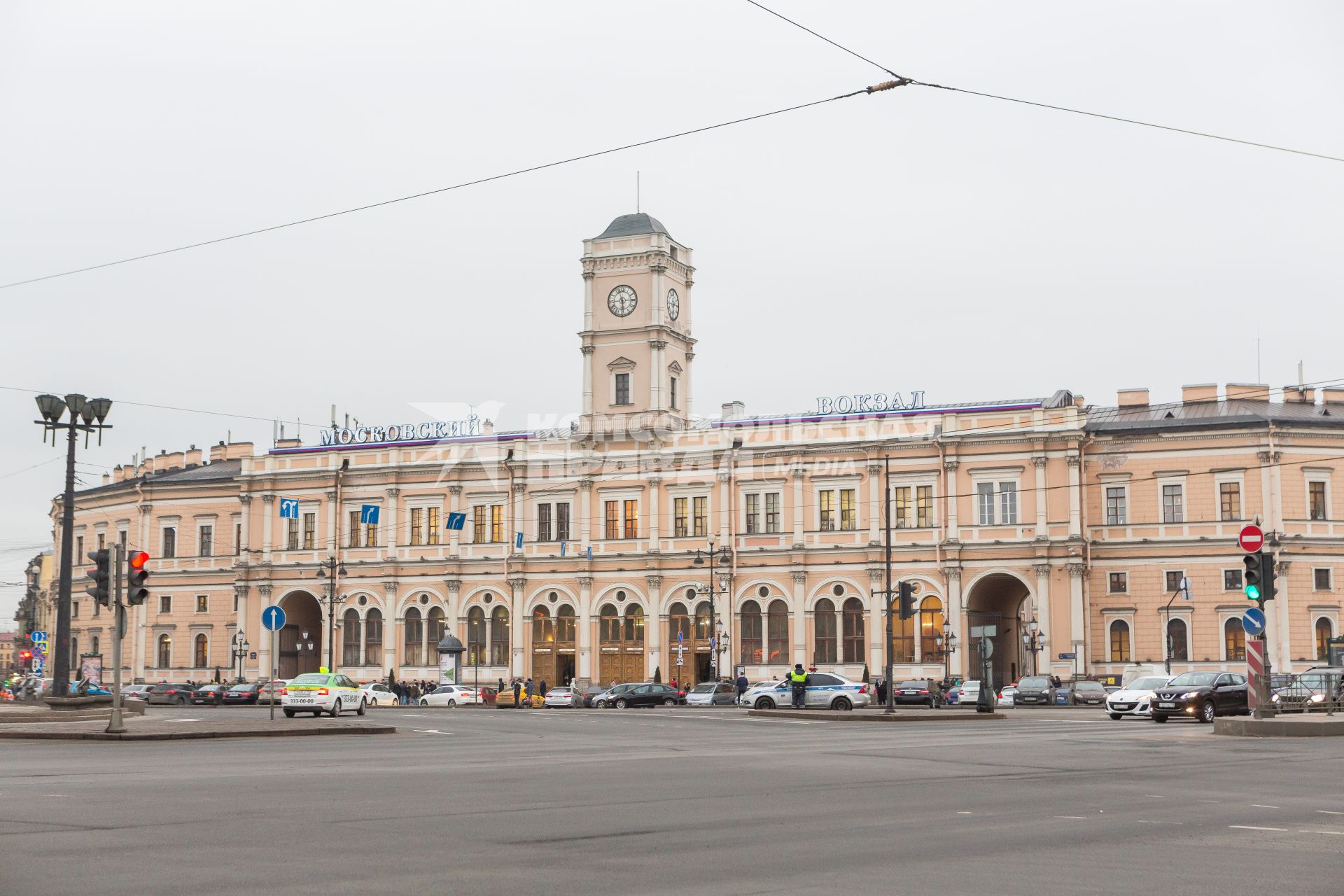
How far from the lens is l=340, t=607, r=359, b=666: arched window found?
265ft

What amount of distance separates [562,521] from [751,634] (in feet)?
39.7

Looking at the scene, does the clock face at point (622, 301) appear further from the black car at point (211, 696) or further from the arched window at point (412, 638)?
the black car at point (211, 696)

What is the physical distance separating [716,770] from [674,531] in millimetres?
55580

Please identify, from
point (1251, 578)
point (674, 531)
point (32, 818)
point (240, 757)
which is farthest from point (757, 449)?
point (32, 818)

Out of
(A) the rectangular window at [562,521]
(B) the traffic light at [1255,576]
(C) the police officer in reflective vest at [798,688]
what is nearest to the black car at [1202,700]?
(B) the traffic light at [1255,576]

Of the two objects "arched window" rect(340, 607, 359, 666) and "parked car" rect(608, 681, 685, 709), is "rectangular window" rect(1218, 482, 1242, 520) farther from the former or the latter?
"arched window" rect(340, 607, 359, 666)

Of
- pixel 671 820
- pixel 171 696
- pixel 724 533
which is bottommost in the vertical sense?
pixel 171 696

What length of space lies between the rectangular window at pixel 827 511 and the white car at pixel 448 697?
19557 millimetres

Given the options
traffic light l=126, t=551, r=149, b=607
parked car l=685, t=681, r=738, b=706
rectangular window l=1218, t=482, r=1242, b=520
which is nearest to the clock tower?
parked car l=685, t=681, r=738, b=706

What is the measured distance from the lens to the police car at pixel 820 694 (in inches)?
2005

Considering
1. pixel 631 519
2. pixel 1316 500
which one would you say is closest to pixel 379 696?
pixel 631 519

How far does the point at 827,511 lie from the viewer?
237 feet

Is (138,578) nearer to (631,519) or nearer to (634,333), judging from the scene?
(631,519)

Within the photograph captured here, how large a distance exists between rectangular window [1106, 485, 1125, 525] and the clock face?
26109mm
